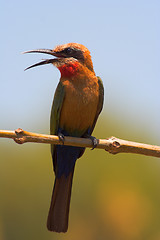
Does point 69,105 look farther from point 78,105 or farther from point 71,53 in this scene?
point 71,53

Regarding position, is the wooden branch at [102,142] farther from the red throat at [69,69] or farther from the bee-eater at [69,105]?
the red throat at [69,69]

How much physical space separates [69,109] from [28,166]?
19.3 meters

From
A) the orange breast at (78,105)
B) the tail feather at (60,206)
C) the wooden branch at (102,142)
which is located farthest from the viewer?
the tail feather at (60,206)

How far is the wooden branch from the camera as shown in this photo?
3852 mm

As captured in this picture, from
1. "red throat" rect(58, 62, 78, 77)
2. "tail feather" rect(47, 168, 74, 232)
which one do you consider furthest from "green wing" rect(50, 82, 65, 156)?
"tail feather" rect(47, 168, 74, 232)

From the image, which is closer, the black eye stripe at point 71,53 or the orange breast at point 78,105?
the orange breast at point 78,105

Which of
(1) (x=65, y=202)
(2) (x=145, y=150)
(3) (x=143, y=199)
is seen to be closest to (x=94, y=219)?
(3) (x=143, y=199)

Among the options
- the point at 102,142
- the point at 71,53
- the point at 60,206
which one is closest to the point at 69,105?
the point at 71,53

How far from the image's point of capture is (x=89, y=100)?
17.1 feet

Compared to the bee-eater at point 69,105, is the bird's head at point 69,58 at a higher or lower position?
higher

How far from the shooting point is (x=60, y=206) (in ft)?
17.7

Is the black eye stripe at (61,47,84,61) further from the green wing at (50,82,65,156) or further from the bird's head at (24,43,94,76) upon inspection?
the green wing at (50,82,65,156)

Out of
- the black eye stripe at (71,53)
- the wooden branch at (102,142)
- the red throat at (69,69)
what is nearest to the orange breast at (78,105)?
the red throat at (69,69)

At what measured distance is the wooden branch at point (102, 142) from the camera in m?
3.85
